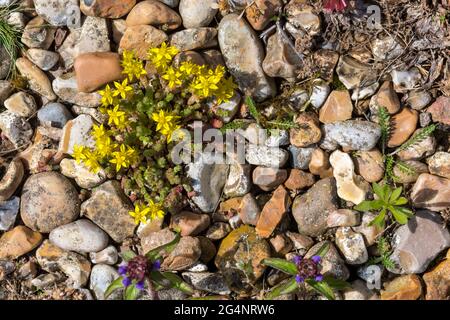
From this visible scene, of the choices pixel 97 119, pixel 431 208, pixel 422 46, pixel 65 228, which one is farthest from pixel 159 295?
pixel 422 46

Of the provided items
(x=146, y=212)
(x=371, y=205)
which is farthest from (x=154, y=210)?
(x=371, y=205)

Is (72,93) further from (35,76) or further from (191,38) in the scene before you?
(191,38)

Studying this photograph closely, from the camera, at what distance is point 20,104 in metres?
6.50

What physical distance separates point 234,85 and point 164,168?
49.3 inches

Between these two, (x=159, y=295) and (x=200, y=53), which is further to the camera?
(x=200, y=53)

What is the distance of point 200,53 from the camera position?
255 inches

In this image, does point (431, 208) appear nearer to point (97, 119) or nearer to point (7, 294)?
point (97, 119)

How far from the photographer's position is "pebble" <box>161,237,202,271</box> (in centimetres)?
604

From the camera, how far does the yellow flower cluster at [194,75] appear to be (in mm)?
5895

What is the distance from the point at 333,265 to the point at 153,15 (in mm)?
3475

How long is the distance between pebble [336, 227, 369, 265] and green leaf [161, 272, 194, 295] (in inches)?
70.0

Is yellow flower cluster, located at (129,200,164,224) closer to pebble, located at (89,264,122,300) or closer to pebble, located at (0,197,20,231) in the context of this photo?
pebble, located at (89,264,122,300)

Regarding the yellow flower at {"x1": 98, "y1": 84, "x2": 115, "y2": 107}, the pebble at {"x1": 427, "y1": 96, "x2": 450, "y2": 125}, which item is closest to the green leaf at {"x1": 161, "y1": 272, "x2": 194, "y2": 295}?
the yellow flower at {"x1": 98, "y1": 84, "x2": 115, "y2": 107}

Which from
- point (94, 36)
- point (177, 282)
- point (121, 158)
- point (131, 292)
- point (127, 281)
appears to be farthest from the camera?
point (94, 36)
